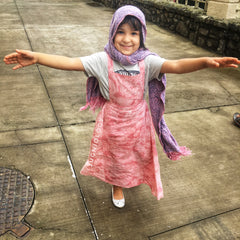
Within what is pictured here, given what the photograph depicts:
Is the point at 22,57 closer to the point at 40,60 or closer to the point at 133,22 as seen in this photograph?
the point at 40,60

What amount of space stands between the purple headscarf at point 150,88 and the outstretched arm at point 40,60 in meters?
0.21

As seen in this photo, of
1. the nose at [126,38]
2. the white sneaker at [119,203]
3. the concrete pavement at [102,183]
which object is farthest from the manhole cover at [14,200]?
the nose at [126,38]

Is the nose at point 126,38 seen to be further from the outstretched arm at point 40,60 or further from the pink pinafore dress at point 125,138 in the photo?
the outstretched arm at point 40,60

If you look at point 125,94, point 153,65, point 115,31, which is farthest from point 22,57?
point 153,65

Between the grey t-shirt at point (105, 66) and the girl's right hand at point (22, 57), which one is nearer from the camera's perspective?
the girl's right hand at point (22, 57)

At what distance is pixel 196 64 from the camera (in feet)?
6.08

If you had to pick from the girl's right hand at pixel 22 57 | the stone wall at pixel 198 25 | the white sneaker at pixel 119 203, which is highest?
the girl's right hand at pixel 22 57

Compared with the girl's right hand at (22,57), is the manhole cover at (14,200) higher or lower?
lower

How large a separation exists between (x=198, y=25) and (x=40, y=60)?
6.24 meters

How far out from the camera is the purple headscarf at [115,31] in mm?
1846

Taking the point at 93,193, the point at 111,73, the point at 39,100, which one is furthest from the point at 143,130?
the point at 39,100

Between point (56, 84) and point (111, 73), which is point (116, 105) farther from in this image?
point (56, 84)

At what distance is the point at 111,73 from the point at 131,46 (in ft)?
0.77

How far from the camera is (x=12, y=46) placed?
6375 millimetres
